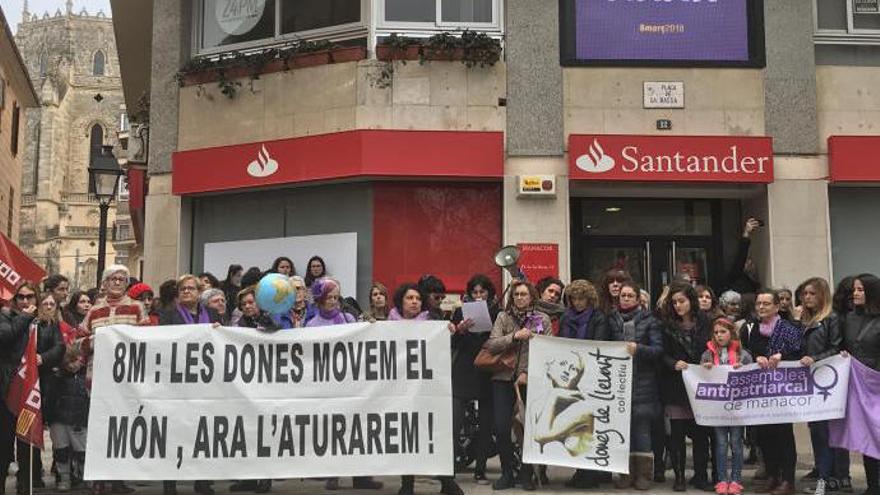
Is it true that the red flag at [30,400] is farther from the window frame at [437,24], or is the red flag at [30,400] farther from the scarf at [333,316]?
the window frame at [437,24]

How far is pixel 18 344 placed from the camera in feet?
24.7

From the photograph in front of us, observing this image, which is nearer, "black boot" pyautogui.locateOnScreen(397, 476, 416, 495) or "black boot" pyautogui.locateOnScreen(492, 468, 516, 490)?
"black boot" pyautogui.locateOnScreen(397, 476, 416, 495)

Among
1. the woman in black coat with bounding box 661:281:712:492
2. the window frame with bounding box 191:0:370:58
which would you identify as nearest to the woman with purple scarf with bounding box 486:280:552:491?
the woman in black coat with bounding box 661:281:712:492

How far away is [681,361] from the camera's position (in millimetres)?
7836

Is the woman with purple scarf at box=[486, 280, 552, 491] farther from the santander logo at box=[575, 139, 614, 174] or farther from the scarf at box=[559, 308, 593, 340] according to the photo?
the santander logo at box=[575, 139, 614, 174]

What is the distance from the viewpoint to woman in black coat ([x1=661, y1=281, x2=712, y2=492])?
7.91m

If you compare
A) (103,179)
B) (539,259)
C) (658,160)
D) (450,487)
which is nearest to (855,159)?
(658,160)

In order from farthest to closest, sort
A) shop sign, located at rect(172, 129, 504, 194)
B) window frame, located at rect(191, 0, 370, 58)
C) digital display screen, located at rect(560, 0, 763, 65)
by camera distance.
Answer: window frame, located at rect(191, 0, 370, 58) < digital display screen, located at rect(560, 0, 763, 65) < shop sign, located at rect(172, 129, 504, 194)

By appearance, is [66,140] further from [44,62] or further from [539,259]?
[539,259]

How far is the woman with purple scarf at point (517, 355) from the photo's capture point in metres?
7.78

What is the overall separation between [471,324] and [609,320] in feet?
3.99

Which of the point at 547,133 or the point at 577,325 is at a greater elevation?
the point at 547,133

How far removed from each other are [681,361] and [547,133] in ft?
15.2

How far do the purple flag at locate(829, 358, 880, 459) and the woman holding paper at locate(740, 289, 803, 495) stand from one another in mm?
459
